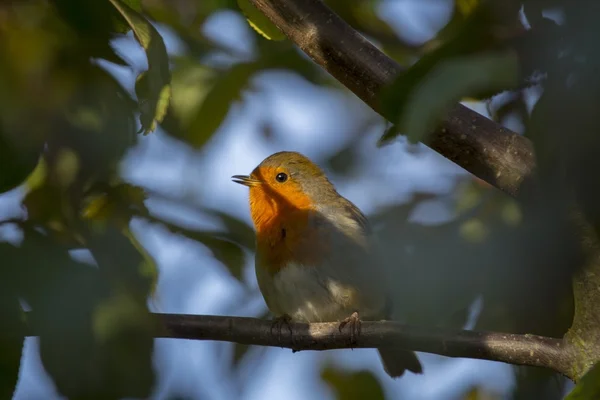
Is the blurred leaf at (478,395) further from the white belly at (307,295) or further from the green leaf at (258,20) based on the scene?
the green leaf at (258,20)

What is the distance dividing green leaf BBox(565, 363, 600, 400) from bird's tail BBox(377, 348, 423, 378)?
398 centimetres

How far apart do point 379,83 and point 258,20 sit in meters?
0.51

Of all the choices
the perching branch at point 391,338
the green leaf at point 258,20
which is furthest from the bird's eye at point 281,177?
the green leaf at point 258,20

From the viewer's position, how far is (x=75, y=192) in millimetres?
2141

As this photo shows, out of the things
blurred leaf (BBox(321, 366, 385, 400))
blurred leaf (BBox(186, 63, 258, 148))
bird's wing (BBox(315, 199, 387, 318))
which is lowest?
bird's wing (BBox(315, 199, 387, 318))

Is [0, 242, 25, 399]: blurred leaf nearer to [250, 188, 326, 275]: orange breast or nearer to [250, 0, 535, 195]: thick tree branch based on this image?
[250, 0, 535, 195]: thick tree branch

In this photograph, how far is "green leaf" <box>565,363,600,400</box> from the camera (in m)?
1.25

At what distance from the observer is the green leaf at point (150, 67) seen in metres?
1.73

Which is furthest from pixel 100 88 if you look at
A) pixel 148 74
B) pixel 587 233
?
pixel 587 233

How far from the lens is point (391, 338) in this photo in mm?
2596

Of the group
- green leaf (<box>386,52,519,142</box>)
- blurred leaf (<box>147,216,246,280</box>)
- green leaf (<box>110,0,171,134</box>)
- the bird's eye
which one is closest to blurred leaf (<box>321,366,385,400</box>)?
blurred leaf (<box>147,216,246,280</box>)

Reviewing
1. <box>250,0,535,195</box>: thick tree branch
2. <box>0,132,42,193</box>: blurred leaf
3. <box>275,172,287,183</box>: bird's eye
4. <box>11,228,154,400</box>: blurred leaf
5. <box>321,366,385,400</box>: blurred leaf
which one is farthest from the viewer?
<box>275,172,287,183</box>: bird's eye

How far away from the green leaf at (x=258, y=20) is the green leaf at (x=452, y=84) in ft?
4.30

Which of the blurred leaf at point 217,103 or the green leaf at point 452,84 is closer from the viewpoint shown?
the green leaf at point 452,84
